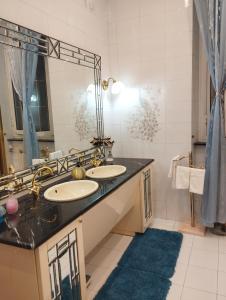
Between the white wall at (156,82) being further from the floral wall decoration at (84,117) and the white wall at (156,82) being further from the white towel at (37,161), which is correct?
the white towel at (37,161)

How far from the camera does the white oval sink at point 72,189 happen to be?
180cm

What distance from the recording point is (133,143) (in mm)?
3025

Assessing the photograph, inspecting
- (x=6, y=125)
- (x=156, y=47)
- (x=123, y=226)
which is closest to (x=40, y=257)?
(x=6, y=125)

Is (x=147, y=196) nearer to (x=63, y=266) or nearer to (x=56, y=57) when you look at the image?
(x=63, y=266)

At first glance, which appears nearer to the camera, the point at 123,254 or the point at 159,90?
the point at 123,254

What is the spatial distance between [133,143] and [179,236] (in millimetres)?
1142

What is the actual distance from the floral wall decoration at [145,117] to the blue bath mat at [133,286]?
4.76 feet

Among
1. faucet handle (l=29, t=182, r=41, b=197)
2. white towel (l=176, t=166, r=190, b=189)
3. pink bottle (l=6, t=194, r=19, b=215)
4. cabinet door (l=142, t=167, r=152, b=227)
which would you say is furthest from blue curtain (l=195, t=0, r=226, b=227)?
pink bottle (l=6, t=194, r=19, b=215)

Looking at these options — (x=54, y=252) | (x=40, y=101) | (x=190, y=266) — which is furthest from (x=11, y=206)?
(x=190, y=266)

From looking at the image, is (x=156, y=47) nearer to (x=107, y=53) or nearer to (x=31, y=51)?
(x=107, y=53)

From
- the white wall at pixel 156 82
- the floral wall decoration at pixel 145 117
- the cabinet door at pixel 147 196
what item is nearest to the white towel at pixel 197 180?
the white wall at pixel 156 82

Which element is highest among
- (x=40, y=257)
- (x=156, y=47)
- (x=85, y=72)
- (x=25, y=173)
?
(x=156, y=47)

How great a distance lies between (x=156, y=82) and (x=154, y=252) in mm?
1754

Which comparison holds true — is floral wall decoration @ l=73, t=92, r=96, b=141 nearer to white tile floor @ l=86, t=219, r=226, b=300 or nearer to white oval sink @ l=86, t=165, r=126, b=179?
white oval sink @ l=86, t=165, r=126, b=179
